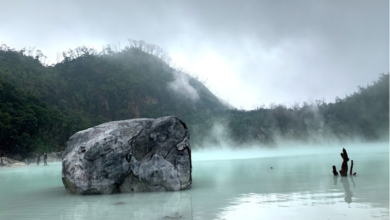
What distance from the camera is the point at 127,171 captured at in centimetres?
733

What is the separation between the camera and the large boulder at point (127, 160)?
7160 mm

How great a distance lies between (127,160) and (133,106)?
51979 millimetres

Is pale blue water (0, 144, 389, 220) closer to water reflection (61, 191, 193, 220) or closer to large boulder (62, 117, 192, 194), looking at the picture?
water reflection (61, 191, 193, 220)

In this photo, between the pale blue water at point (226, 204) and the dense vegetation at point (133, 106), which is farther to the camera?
the dense vegetation at point (133, 106)

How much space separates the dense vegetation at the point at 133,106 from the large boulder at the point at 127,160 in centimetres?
2591

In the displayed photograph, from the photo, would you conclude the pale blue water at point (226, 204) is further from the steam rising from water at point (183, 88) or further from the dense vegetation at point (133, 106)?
the steam rising from water at point (183, 88)

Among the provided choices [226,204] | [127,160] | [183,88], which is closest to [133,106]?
[183,88]

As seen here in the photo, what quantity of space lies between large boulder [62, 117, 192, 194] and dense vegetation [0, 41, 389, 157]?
25914 millimetres

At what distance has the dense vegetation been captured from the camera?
33938 millimetres

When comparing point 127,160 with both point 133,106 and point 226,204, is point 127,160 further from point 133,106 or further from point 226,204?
point 133,106

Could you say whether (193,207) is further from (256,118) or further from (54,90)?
(54,90)

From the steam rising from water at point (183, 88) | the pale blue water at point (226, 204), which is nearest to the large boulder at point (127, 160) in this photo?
the pale blue water at point (226, 204)

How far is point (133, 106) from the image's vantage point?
58375 mm

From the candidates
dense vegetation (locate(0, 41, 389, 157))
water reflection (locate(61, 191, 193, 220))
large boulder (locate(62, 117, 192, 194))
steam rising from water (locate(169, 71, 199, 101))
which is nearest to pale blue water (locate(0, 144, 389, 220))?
water reflection (locate(61, 191, 193, 220))
